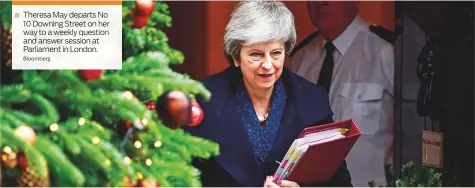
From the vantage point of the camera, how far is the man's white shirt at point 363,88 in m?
4.16

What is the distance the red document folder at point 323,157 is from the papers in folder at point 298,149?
0.02 m

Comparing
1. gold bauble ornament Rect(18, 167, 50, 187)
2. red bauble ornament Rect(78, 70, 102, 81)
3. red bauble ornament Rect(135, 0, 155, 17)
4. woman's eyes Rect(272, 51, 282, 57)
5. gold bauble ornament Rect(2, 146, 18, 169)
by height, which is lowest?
gold bauble ornament Rect(18, 167, 50, 187)

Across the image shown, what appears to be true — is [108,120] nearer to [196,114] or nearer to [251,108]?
[196,114]

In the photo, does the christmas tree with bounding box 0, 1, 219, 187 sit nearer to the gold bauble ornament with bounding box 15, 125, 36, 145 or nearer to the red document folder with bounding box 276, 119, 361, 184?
the gold bauble ornament with bounding box 15, 125, 36, 145

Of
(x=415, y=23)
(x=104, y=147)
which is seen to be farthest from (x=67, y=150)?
(x=415, y=23)

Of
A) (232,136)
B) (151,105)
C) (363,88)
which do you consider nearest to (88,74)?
(151,105)

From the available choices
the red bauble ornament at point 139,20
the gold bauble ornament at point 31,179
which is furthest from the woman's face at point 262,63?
the gold bauble ornament at point 31,179

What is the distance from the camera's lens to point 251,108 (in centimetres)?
395

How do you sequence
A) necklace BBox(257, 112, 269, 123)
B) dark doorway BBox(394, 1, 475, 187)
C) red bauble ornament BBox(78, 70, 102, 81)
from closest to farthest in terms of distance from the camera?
1. red bauble ornament BBox(78, 70, 102, 81)
2. necklace BBox(257, 112, 269, 123)
3. dark doorway BBox(394, 1, 475, 187)

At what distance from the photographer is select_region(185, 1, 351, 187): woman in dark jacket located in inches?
151

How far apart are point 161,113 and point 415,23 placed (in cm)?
155

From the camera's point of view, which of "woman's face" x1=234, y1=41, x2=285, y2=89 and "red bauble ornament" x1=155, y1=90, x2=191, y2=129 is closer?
"red bauble ornament" x1=155, y1=90, x2=191, y2=129

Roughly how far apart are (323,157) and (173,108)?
800mm

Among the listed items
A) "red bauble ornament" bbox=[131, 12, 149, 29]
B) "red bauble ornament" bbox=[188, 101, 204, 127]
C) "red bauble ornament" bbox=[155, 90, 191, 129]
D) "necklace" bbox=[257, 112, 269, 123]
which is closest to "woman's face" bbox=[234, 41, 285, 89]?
"necklace" bbox=[257, 112, 269, 123]
